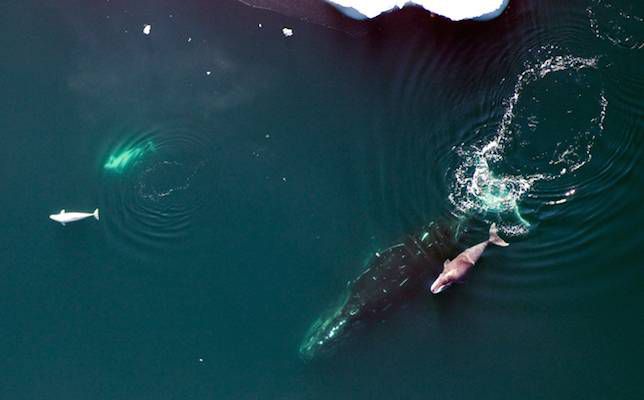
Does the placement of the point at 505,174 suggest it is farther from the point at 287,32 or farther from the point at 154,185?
the point at 154,185

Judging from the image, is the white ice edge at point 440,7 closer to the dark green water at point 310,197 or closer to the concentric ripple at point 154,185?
the dark green water at point 310,197

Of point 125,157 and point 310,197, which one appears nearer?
point 310,197

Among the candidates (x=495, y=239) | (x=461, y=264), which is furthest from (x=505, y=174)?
(x=461, y=264)

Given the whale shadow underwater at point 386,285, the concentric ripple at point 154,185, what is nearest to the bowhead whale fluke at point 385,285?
the whale shadow underwater at point 386,285

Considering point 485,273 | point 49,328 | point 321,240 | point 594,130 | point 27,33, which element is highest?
point 27,33

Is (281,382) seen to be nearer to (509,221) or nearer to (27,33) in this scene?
(509,221)

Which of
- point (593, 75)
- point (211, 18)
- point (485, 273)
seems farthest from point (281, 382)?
point (593, 75)
